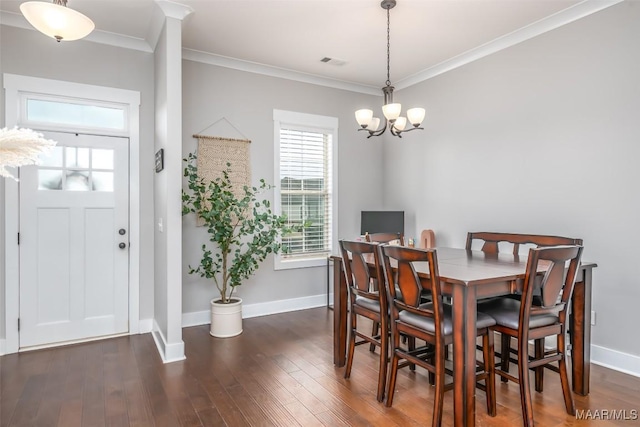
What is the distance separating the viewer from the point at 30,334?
346 centimetres

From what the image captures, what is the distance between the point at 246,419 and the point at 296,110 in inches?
139

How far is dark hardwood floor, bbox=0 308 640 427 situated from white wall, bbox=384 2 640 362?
0.96m

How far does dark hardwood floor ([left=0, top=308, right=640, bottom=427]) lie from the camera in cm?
233

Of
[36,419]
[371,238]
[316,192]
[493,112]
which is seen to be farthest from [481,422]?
[316,192]

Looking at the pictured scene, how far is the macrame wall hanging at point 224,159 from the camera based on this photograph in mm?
4188

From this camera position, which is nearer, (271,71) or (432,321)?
(432,321)

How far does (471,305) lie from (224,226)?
246cm

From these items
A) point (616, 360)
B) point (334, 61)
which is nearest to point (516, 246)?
point (616, 360)

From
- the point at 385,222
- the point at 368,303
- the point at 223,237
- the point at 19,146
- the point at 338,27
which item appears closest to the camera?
the point at 19,146

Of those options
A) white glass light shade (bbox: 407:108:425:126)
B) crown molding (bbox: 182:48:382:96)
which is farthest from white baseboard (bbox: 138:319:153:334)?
white glass light shade (bbox: 407:108:425:126)

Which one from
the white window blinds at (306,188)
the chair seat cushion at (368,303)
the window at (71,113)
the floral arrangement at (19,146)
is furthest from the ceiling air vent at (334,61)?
the floral arrangement at (19,146)

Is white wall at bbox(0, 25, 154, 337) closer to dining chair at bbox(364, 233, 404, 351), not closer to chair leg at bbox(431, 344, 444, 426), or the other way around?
dining chair at bbox(364, 233, 404, 351)

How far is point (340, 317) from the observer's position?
121 inches

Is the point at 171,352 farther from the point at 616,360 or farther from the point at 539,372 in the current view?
the point at 616,360
